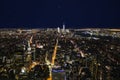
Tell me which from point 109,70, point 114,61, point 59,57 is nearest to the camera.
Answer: point 109,70

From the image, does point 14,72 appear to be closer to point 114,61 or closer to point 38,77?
point 38,77

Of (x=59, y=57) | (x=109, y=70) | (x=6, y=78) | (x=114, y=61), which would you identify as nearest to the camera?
(x=6, y=78)

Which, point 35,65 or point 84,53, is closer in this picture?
point 35,65

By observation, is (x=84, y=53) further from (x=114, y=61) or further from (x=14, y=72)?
(x=14, y=72)

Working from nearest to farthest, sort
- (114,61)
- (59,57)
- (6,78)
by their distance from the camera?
(6,78) < (114,61) < (59,57)

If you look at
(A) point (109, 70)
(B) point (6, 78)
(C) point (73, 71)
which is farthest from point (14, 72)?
(A) point (109, 70)

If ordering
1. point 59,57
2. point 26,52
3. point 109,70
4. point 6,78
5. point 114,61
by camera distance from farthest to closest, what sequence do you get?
point 26,52 < point 59,57 < point 114,61 < point 109,70 < point 6,78

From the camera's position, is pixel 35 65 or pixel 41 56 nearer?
pixel 35 65

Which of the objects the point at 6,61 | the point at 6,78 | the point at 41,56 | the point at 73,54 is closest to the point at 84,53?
the point at 73,54
